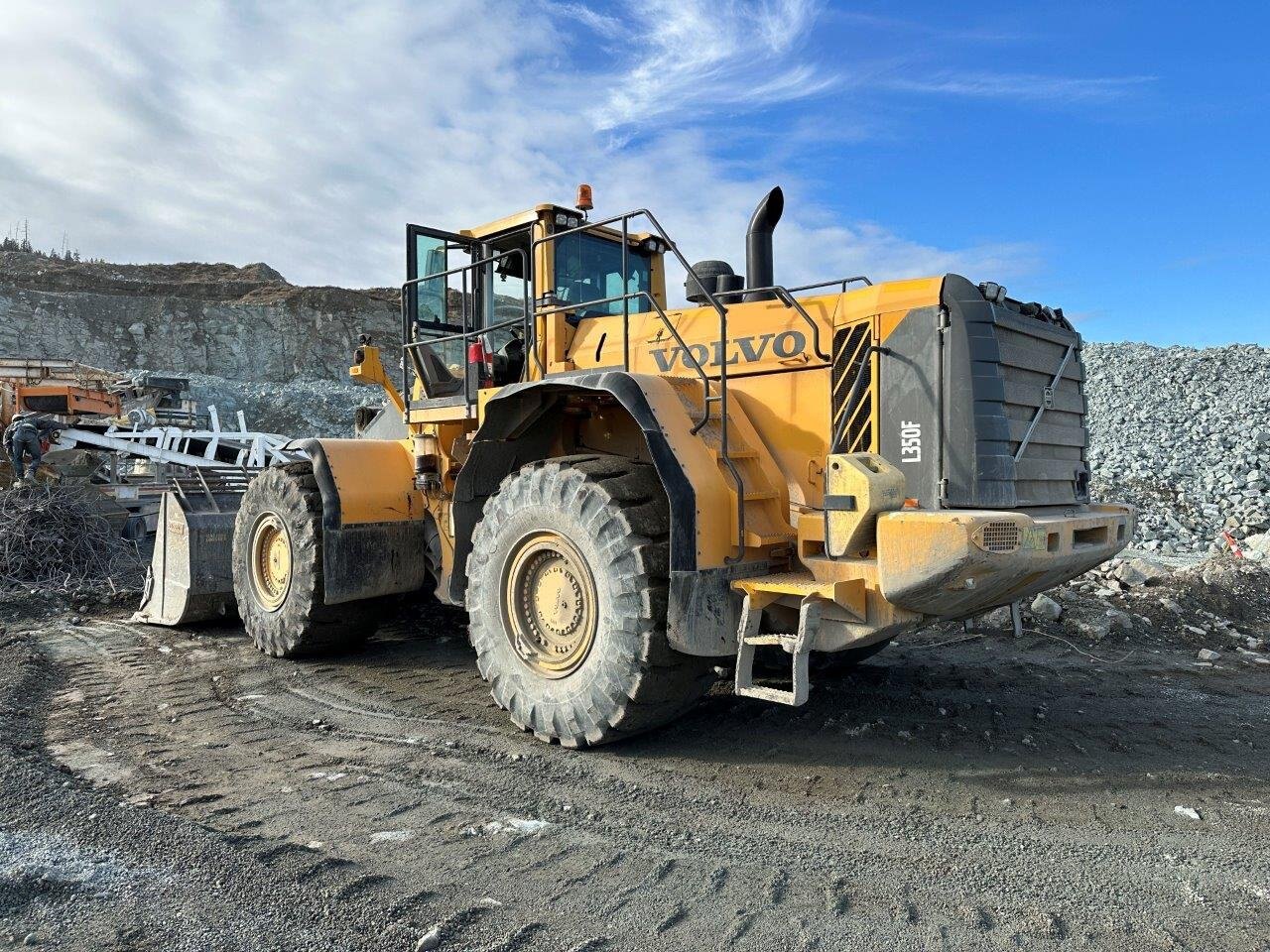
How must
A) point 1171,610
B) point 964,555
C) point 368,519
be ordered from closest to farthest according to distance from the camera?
point 964,555 → point 368,519 → point 1171,610

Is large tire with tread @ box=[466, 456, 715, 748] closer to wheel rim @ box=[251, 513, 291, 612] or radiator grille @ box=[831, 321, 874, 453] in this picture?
radiator grille @ box=[831, 321, 874, 453]

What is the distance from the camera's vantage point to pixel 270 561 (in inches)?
259

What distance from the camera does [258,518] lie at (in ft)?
21.5

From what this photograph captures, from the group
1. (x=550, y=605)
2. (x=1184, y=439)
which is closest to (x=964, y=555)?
(x=550, y=605)

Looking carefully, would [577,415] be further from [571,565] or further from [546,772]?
[546,772]

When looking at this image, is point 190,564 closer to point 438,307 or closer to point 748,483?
point 438,307

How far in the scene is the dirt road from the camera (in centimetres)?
273

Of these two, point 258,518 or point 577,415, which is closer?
point 577,415

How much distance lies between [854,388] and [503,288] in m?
2.71

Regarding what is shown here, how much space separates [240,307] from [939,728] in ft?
107

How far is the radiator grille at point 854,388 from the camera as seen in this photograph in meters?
4.10

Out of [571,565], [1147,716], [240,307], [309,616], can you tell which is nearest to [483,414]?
[571,565]

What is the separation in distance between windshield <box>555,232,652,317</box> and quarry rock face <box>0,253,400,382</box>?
28233 mm

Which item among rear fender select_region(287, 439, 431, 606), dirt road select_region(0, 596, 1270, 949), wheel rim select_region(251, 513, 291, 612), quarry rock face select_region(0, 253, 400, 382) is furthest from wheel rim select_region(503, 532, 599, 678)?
quarry rock face select_region(0, 253, 400, 382)
